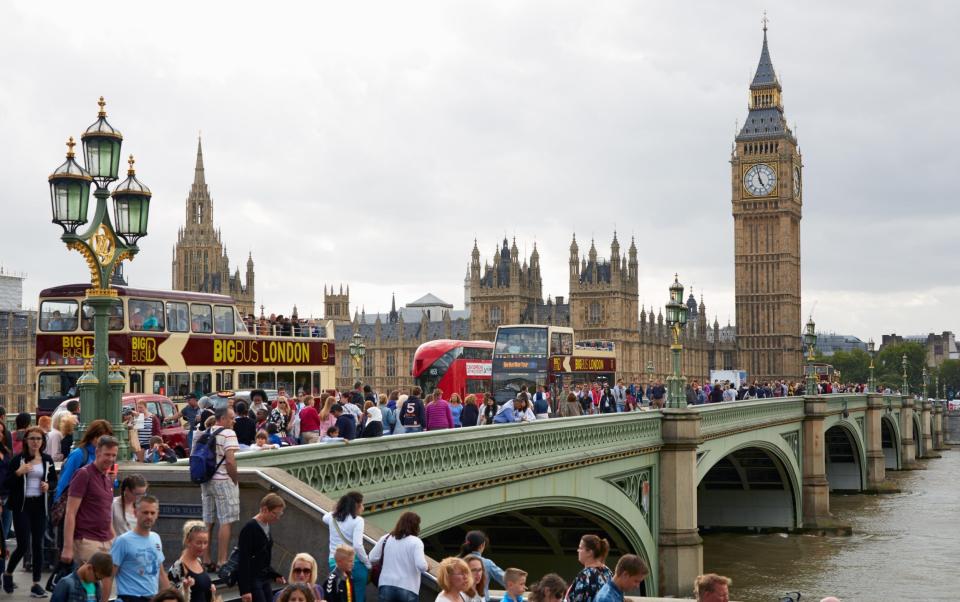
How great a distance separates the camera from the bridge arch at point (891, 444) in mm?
71250

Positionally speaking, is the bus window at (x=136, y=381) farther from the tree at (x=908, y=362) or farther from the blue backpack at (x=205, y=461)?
the tree at (x=908, y=362)

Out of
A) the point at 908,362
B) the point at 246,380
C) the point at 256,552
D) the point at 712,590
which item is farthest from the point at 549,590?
the point at 908,362

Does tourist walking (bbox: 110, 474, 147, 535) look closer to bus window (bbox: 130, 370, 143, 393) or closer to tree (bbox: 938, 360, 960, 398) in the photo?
bus window (bbox: 130, 370, 143, 393)

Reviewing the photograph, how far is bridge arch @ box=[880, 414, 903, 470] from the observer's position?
71250mm

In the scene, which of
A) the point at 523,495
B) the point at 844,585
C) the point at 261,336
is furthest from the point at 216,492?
the point at 844,585

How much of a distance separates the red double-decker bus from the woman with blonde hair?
32421 millimetres

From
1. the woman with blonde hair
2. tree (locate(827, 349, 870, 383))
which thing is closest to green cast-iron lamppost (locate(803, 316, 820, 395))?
the woman with blonde hair

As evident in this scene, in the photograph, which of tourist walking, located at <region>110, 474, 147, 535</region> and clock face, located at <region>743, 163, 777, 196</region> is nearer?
tourist walking, located at <region>110, 474, 147, 535</region>

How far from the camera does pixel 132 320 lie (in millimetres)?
23766

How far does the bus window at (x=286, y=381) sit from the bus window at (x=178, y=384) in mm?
3777

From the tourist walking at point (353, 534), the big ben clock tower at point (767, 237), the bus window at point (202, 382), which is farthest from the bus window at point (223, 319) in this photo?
the big ben clock tower at point (767, 237)

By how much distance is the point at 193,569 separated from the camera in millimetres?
7566

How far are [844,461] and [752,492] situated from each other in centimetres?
1874

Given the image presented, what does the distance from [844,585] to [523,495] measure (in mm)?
18416
